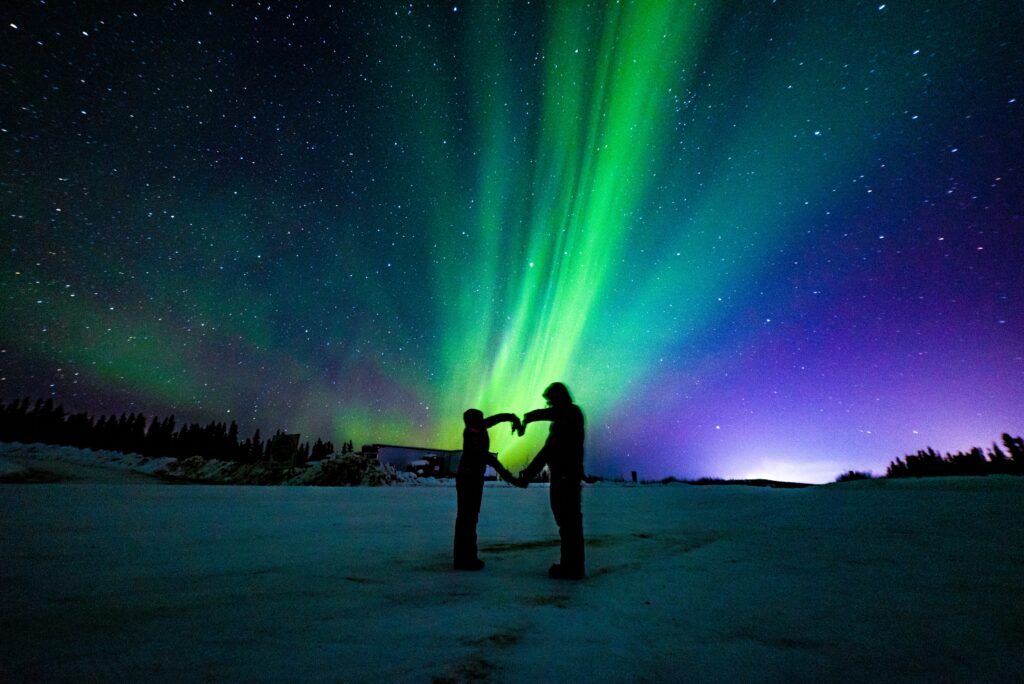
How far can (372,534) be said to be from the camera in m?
5.33

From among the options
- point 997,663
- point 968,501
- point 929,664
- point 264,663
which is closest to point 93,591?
point 264,663

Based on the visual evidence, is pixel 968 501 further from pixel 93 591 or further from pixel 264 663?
pixel 93 591

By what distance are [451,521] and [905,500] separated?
8.54 metres

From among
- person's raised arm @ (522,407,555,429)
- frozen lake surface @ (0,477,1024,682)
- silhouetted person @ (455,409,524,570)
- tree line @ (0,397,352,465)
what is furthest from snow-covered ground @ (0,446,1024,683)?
tree line @ (0,397,352,465)

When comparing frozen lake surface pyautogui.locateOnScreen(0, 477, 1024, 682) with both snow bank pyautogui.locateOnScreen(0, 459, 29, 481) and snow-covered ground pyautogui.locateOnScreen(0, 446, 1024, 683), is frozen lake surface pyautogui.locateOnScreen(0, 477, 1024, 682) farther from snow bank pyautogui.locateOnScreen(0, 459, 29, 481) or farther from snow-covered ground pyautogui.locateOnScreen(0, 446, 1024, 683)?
snow bank pyautogui.locateOnScreen(0, 459, 29, 481)

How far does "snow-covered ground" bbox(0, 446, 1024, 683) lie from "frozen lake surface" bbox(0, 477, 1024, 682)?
0.05ft

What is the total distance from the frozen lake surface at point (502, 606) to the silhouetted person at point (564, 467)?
28 cm

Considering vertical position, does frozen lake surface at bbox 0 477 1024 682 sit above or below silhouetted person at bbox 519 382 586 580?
below

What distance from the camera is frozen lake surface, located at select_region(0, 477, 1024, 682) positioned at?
1.62 metres

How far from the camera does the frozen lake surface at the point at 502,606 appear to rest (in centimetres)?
162

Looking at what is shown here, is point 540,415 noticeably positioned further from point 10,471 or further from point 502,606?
point 10,471

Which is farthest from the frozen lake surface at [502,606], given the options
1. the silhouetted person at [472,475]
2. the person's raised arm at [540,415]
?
the person's raised arm at [540,415]

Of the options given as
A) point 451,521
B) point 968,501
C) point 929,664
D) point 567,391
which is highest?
point 567,391

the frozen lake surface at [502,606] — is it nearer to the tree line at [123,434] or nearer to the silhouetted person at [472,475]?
the silhouetted person at [472,475]
